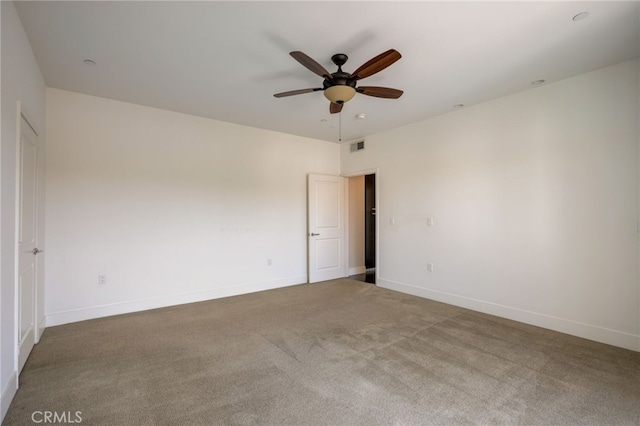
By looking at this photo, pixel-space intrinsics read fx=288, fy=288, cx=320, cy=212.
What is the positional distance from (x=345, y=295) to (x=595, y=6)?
13.5 feet

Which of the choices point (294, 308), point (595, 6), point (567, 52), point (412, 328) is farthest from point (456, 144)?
point (294, 308)

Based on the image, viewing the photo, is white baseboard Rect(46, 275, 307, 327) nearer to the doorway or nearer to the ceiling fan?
the doorway

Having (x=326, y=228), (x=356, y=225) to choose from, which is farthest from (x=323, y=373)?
(x=356, y=225)

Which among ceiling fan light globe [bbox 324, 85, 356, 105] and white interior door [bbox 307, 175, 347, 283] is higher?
ceiling fan light globe [bbox 324, 85, 356, 105]

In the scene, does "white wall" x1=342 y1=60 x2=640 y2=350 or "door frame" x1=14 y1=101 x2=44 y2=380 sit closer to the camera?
"door frame" x1=14 y1=101 x2=44 y2=380

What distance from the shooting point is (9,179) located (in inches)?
80.4

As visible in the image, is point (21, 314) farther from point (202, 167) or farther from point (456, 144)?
point (456, 144)

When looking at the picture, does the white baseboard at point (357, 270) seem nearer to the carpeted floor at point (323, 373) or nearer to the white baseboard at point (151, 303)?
the white baseboard at point (151, 303)

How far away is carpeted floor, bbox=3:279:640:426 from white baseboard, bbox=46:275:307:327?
17 centimetres

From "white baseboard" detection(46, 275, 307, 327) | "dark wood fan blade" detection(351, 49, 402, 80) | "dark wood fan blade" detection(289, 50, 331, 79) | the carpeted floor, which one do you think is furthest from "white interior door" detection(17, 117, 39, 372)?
"dark wood fan blade" detection(351, 49, 402, 80)

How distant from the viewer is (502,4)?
205cm

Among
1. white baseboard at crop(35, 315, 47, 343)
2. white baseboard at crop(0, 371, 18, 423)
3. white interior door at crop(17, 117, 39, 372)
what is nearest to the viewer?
white baseboard at crop(0, 371, 18, 423)

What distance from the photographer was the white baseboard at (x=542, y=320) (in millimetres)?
2803

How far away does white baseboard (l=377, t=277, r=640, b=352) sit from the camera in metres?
2.80
